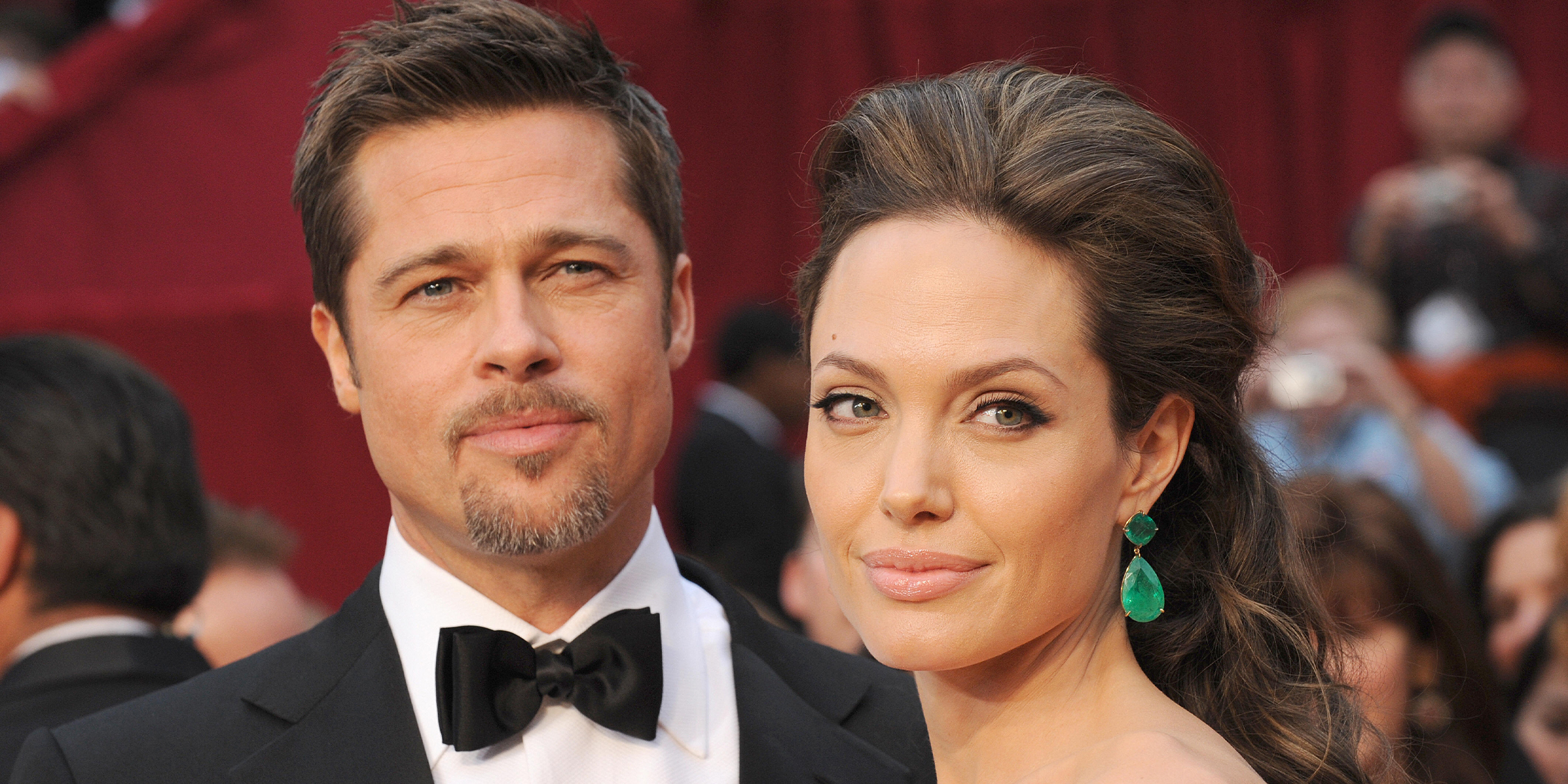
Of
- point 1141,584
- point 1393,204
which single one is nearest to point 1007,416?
point 1141,584

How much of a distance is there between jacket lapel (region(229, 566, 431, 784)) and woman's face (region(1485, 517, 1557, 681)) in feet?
9.81

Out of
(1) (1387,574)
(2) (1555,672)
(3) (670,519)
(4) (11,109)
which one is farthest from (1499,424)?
(4) (11,109)

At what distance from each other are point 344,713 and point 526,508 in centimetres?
41

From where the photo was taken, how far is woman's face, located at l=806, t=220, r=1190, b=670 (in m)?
1.95

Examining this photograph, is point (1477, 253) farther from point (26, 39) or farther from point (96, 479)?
point (26, 39)

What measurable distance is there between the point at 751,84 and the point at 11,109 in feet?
11.3

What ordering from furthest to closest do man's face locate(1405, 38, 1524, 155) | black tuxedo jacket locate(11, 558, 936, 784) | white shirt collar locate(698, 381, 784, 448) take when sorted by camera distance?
→ white shirt collar locate(698, 381, 784, 448), man's face locate(1405, 38, 1524, 155), black tuxedo jacket locate(11, 558, 936, 784)

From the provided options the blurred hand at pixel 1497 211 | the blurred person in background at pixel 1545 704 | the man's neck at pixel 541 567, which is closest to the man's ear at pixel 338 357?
the man's neck at pixel 541 567

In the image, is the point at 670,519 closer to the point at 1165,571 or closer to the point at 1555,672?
the point at 1555,672

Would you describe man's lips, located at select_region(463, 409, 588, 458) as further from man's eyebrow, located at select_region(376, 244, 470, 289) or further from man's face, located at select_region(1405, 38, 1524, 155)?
man's face, located at select_region(1405, 38, 1524, 155)

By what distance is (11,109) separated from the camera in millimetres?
7180

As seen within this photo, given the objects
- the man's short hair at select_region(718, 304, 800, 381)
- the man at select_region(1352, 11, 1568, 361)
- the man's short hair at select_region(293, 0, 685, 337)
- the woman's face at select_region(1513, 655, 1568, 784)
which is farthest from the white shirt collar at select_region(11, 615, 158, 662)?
the man at select_region(1352, 11, 1568, 361)

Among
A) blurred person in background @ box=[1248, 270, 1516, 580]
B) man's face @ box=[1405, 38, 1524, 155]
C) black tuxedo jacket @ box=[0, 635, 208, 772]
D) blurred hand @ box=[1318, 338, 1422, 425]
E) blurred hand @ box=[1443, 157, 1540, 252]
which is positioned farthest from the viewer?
man's face @ box=[1405, 38, 1524, 155]

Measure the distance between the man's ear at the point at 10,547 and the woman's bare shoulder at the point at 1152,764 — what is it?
1996 millimetres
